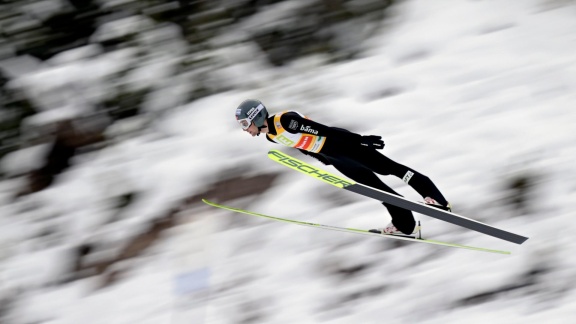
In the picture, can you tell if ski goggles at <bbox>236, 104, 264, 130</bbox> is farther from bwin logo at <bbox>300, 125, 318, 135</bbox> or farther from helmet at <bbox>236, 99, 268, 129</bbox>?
bwin logo at <bbox>300, 125, 318, 135</bbox>

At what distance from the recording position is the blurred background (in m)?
9.20

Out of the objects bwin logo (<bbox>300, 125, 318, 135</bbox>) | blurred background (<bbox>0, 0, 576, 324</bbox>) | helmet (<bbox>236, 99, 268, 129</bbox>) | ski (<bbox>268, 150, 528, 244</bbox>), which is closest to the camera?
helmet (<bbox>236, 99, 268, 129</bbox>)

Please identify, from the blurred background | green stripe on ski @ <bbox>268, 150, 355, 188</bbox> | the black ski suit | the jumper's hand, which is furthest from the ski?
the blurred background

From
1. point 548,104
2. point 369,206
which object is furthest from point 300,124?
point 548,104

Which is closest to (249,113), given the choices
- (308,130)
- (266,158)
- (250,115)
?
(250,115)

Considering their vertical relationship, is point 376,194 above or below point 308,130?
below

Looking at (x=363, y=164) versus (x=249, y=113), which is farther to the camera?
(x=363, y=164)

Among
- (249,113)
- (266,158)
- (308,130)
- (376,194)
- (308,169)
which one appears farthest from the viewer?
(266,158)

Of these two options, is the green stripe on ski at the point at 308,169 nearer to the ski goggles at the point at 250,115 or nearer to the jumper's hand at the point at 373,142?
the jumper's hand at the point at 373,142

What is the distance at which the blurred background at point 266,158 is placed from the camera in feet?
30.2

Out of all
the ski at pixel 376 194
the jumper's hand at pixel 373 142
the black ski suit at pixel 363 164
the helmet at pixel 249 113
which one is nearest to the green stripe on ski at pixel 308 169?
the ski at pixel 376 194

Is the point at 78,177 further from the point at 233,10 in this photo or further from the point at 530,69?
the point at 530,69

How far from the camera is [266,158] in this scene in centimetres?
1027

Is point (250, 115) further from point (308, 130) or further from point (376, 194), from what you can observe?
point (376, 194)
